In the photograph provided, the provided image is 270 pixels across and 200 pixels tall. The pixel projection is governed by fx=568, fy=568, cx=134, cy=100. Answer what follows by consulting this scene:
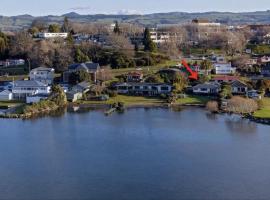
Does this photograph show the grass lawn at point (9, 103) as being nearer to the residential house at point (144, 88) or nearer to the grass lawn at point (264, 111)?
the residential house at point (144, 88)

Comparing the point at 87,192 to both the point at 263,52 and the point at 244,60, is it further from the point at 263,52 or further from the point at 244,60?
the point at 263,52

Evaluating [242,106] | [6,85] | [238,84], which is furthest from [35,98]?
[238,84]

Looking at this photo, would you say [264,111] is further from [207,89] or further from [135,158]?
[135,158]

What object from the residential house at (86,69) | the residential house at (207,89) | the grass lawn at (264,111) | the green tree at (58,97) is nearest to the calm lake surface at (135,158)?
the grass lawn at (264,111)

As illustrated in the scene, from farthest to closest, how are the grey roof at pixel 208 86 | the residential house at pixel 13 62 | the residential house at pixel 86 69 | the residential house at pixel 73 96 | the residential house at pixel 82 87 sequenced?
the residential house at pixel 13 62 < the residential house at pixel 86 69 < the residential house at pixel 82 87 < the grey roof at pixel 208 86 < the residential house at pixel 73 96

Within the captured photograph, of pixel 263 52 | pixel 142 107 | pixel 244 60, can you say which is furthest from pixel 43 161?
pixel 263 52

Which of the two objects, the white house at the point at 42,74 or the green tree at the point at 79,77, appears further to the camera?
the white house at the point at 42,74
